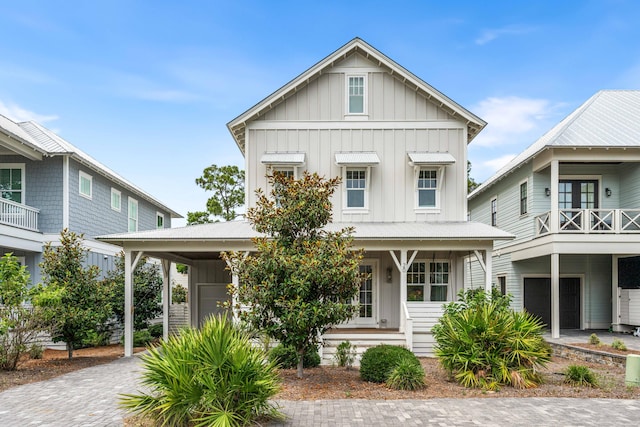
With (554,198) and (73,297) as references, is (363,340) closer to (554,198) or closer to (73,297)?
(73,297)

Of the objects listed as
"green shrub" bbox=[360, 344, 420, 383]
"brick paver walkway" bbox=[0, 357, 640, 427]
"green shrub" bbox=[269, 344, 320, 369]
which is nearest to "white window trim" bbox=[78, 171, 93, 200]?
"brick paver walkway" bbox=[0, 357, 640, 427]

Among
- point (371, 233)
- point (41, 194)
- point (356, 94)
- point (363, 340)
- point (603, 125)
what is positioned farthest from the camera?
point (603, 125)

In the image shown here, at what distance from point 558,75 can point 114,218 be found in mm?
20864

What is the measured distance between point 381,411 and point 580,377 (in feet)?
16.2

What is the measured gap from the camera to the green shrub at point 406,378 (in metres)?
9.90

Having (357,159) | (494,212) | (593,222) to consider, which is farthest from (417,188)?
(494,212)

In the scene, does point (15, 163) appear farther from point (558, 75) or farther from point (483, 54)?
point (558, 75)

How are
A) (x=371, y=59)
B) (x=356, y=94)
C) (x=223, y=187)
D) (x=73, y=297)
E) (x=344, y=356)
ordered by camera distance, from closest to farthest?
(x=344, y=356) < (x=73, y=297) < (x=371, y=59) < (x=356, y=94) < (x=223, y=187)

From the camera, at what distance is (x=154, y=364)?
729cm

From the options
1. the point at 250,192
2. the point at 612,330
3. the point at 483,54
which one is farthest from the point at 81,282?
the point at 612,330

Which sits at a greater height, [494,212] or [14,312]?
[494,212]

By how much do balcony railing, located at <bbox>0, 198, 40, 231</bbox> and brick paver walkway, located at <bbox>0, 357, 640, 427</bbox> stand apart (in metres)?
8.42

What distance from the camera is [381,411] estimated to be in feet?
27.4

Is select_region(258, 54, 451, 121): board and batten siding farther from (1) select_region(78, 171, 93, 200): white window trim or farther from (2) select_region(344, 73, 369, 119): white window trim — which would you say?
(1) select_region(78, 171, 93, 200): white window trim
